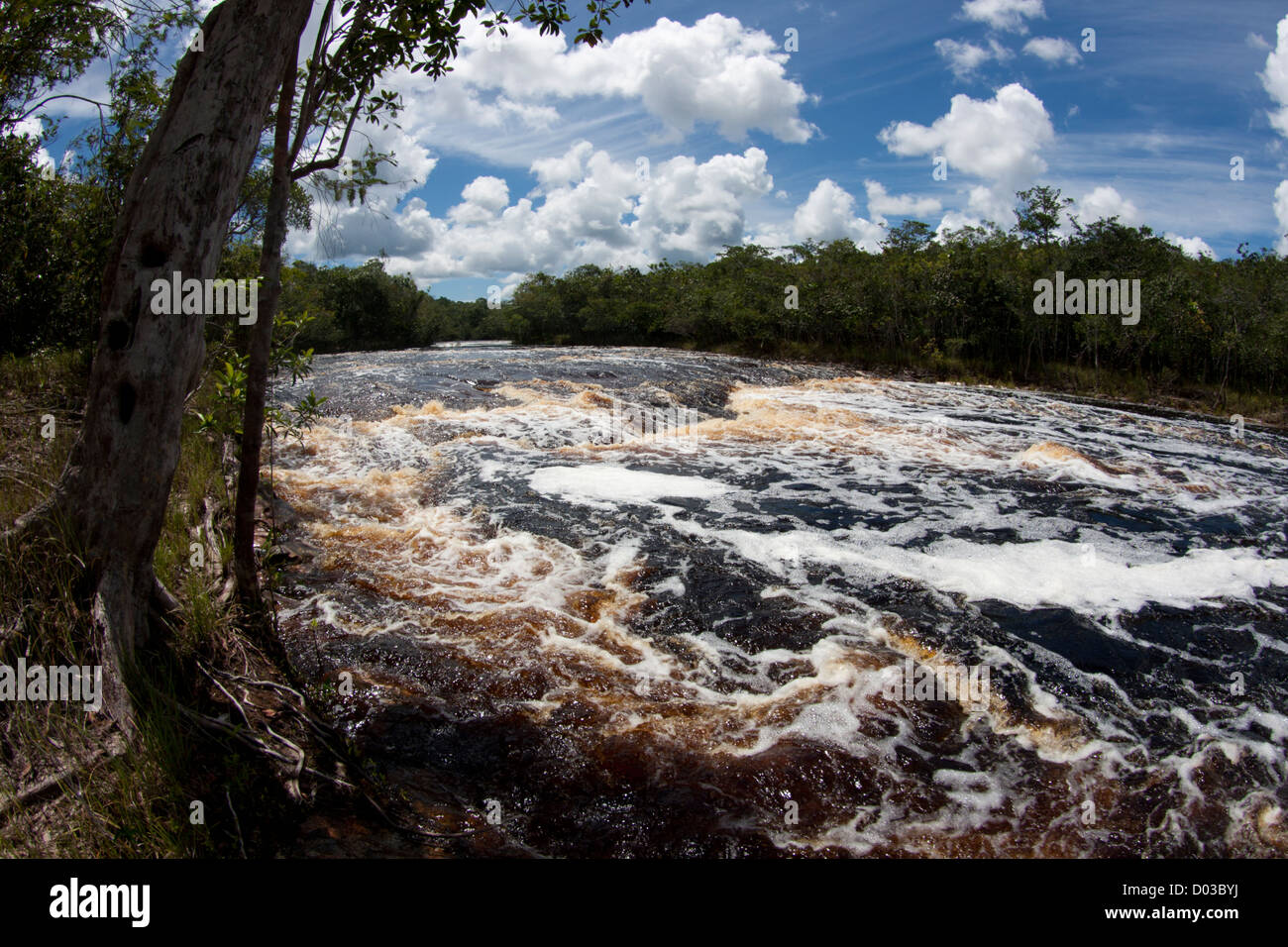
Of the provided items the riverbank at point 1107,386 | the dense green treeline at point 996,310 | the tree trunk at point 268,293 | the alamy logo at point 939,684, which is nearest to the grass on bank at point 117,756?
the tree trunk at point 268,293

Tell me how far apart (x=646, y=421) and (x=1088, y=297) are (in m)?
25.4

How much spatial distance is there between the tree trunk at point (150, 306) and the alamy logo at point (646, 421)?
10958 millimetres

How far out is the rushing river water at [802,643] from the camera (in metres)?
3.90

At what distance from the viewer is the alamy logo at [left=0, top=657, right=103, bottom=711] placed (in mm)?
2920

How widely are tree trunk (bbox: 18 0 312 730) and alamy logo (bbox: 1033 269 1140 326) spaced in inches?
1248

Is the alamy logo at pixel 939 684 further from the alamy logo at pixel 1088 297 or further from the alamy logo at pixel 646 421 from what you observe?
the alamy logo at pixel 1088 297

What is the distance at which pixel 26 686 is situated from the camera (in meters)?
2.93

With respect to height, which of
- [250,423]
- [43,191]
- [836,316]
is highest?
[836,316]

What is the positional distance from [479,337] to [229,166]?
7432 cm

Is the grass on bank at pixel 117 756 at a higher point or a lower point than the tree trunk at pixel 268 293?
lower
